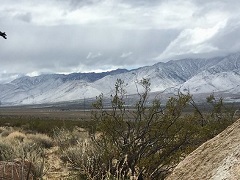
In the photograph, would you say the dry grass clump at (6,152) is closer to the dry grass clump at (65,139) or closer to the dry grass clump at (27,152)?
the dry grass clump at (27,152)

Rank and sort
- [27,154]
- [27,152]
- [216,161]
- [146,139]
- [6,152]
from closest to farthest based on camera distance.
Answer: [216,161] < [146,139] < [27,154] < [27,152] < [6,152]

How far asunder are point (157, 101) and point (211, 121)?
8.96 feet

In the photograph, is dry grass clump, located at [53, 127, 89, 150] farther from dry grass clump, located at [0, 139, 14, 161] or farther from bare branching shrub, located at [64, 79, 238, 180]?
bare branching shrub, located at [64, 79, 238, 180]

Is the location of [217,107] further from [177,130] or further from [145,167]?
[145,167]

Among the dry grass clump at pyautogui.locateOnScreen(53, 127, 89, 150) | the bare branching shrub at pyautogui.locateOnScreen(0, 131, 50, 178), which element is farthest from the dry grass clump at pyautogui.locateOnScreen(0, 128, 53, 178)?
the dry grass clump at pyautogui.locateOnScreen(53, 127, 89, 150)

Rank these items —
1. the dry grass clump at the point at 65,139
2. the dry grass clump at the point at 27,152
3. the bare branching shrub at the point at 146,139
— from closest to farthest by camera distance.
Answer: the bare branching shrub at the point at 146,139 → the dry grass clump at the point at 27,152 → the dry grass clump at the point at 65,139

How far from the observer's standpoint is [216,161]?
3670mm

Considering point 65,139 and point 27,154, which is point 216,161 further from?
point 65,139

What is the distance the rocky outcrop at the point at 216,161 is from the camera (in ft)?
10.5

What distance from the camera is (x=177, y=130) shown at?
981cm

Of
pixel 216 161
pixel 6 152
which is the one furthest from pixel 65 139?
pixel 216 161

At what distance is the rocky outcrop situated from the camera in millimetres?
3189

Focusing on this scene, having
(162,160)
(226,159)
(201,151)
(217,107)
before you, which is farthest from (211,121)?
(226,159)

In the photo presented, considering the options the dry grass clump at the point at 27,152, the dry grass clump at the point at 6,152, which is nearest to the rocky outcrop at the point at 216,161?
the dry grass clump at the point at 27,152
